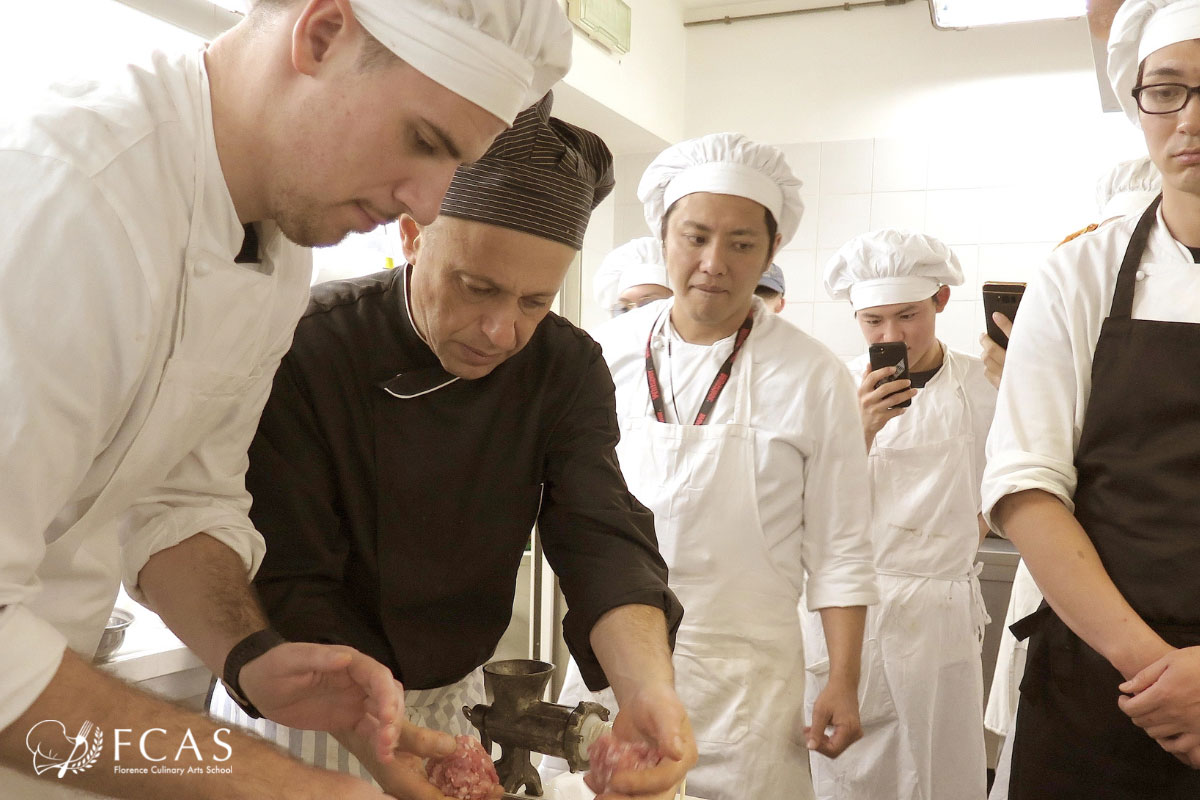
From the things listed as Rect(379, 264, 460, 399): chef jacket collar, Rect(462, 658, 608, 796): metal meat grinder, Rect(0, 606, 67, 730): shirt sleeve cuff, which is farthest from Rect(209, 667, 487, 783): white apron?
Rect(0, 606, 67, 730): shirt sleeve cuff

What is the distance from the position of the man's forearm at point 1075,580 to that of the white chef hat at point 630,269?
7.16 ft

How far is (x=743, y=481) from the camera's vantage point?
2.16m

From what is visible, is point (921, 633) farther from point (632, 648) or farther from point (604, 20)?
point (604, 20)

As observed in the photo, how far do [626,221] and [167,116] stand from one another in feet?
13.6

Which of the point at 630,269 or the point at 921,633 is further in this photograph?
the point at 630,269

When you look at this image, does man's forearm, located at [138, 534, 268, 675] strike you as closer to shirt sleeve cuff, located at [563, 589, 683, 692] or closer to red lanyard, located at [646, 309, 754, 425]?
shirt sleeve cuff, located at [563, 589, 683, 692]

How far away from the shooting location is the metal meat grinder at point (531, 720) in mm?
1194

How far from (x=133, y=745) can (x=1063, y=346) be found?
1409 millimetres

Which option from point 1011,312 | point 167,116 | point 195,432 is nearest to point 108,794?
point 195,432

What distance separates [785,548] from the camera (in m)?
2.16

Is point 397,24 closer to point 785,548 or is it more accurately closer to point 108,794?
point 108,794

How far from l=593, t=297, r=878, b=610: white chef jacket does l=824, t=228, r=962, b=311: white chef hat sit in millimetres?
1218

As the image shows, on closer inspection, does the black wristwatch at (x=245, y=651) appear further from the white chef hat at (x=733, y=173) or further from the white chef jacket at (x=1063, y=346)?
the white chef hat at (x=733, y=173)

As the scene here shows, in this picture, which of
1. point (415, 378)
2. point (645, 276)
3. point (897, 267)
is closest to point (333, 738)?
point (415, 378)
